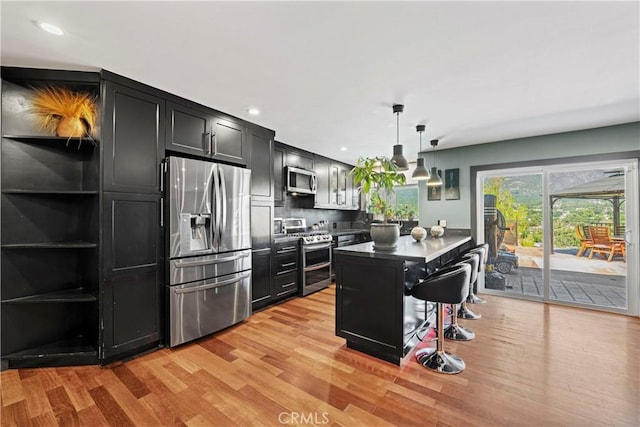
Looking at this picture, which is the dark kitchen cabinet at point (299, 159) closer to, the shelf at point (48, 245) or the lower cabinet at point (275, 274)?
the lower cabinet at point (275, 274)

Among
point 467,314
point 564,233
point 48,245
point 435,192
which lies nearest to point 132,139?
point 48,245

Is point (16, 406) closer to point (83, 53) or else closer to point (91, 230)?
point (91, 230)

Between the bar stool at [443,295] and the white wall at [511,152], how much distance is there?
107 inches

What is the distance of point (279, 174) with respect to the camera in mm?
4262

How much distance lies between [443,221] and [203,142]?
397cm

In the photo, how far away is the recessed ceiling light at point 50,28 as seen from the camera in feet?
5.41

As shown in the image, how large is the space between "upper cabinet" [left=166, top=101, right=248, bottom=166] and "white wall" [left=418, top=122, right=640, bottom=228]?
3291 mm

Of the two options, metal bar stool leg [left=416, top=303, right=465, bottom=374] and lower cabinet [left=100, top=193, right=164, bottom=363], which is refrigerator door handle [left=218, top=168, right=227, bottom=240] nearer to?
lower cabinet [left=100, top=193, right=164, bottom=363]

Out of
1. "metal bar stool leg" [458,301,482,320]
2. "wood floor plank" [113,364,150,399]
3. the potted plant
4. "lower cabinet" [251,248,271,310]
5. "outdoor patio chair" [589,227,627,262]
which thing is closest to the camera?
"wood floor plank" [113,364,150,399]

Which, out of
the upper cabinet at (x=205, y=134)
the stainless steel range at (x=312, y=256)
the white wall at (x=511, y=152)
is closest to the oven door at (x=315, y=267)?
the stainless steel range at (x=312, y=256)

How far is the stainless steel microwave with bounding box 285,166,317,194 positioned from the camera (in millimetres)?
4339

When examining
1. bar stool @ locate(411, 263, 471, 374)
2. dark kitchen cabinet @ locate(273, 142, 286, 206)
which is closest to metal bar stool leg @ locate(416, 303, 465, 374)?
bar stool @ locate(411, 263, 471, 374)

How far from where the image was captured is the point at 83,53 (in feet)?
6.35

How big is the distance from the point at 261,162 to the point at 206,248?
1.38 metres
